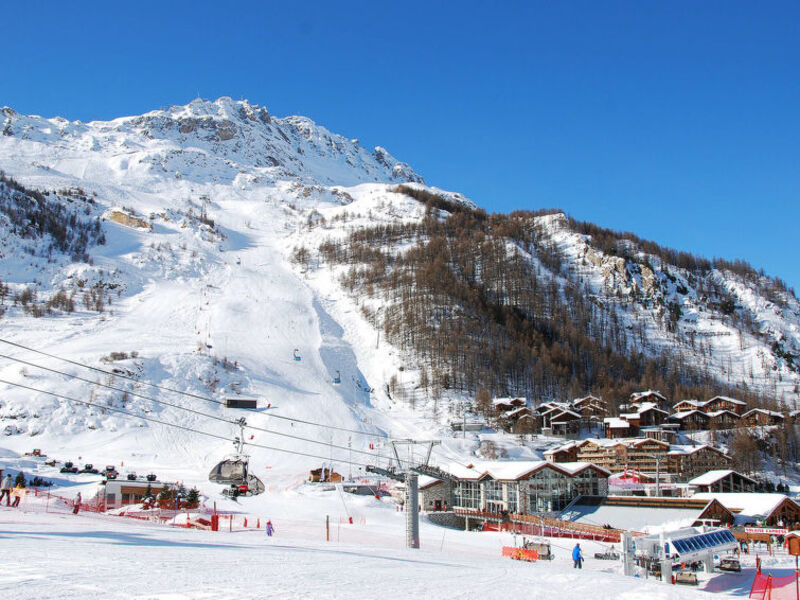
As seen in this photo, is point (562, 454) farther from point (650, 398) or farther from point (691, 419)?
point (650, 398)

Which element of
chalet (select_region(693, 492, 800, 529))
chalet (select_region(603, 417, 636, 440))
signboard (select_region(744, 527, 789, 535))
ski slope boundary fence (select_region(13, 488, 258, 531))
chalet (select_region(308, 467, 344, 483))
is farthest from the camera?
Result: chalet (select_region(603, 417, 636, 440))

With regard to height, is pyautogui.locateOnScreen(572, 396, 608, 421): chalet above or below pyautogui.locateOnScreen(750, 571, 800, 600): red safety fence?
above

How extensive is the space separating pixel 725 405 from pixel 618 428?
→ 15121 millimetres

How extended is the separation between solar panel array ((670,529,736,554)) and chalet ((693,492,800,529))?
48.3 feet


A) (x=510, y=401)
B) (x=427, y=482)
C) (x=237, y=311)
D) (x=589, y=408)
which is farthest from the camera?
(x=237, y=311)

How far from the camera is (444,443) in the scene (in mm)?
55500

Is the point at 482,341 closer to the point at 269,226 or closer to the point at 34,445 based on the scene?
the point at 34,445

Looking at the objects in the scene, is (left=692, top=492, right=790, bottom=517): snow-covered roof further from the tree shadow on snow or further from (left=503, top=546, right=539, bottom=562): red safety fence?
the tree shadow on snow

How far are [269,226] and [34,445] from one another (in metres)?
87.6

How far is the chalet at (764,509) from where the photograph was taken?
37500 millimetres

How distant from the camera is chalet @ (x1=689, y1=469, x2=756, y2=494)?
4603 cm

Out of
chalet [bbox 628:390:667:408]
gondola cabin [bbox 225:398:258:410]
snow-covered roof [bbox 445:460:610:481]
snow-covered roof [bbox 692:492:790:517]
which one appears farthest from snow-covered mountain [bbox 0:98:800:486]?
snow-covered roof [bbox 692:492:790:517]

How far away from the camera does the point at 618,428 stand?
65.9 m

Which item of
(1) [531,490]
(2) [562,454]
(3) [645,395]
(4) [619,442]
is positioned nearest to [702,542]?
(1) [531,490]
